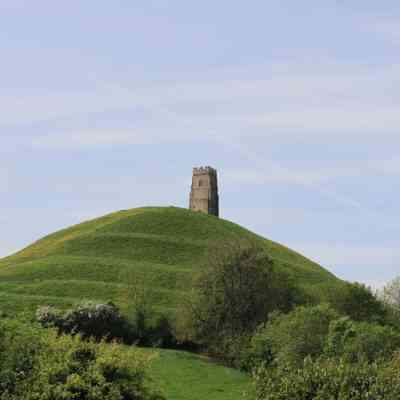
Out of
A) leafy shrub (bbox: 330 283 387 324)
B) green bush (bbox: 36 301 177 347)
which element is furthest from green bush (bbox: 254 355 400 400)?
leafy shrub (bbox: 330 283 387 324)

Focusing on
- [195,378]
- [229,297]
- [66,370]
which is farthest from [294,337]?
[66,370]

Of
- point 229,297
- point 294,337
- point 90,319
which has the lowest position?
point 294,337

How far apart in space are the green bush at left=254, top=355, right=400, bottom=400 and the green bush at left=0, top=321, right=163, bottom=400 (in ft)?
15.0

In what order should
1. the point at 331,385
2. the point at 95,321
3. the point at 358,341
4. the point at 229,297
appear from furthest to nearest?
the point at 95,321 → the point at 229,297 → the point at 358,341 → the point at 331,385

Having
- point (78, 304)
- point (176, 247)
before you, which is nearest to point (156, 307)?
point (78, 304)

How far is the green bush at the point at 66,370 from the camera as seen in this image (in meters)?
32.8

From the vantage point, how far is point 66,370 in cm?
3353

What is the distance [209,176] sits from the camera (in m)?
155

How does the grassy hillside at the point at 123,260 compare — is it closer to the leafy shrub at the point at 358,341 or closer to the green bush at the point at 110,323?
the green bush at the point at 110,323

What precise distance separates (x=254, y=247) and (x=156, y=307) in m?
17.5

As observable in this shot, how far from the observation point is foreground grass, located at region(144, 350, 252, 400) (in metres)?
56.7

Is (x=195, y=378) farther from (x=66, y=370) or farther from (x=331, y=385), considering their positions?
(x=66, y=370)

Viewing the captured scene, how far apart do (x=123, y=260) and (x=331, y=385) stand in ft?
269

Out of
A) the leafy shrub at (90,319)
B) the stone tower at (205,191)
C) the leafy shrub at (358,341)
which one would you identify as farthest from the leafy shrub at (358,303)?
the stone tower at (205,191)
